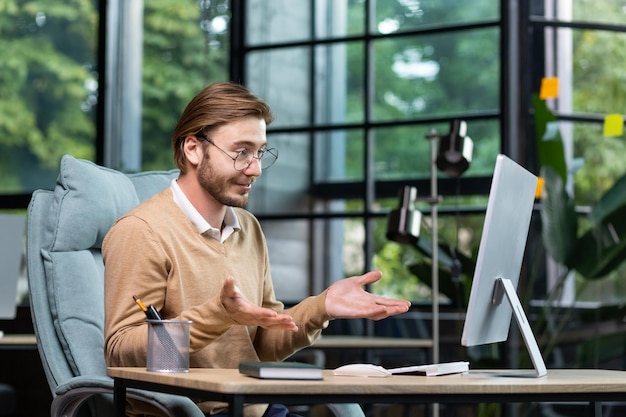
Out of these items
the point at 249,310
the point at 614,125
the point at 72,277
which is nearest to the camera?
the point at 249,310

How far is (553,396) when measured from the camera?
167 cm

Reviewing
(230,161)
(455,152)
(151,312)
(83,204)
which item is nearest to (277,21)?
(455,152)

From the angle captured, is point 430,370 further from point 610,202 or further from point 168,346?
point 610,202

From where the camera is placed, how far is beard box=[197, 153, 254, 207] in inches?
82.6

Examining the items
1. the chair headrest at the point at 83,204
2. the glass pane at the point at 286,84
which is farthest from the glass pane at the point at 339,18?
the chair headrest at the point at 83,204

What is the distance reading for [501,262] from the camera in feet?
6.26

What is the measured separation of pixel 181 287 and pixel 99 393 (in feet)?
0.96

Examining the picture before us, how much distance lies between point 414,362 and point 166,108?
1.90 meters

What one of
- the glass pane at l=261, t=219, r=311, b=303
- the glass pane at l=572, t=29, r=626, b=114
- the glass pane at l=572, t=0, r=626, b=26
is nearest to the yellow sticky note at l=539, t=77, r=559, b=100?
the glass pane at l=572, t=29, r=626, b=114

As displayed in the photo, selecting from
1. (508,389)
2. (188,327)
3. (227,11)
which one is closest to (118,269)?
(188,327)

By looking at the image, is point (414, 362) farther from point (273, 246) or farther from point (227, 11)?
point (227, 11)

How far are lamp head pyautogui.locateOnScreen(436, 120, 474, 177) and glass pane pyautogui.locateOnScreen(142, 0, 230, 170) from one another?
1614mm

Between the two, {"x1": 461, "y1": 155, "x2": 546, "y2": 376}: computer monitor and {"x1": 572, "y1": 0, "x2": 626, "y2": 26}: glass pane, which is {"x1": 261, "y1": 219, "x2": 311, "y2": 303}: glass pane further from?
{"x1": 461, "y1": 155, "x2": 546, "y2": 376}: computer monitor

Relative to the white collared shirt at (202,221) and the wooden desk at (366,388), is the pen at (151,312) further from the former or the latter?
the white collared shirt at (202,221)
